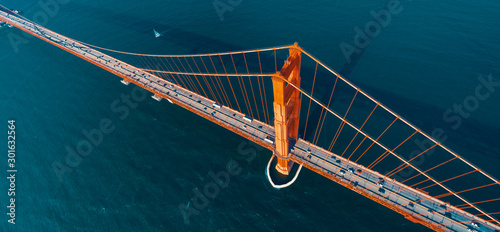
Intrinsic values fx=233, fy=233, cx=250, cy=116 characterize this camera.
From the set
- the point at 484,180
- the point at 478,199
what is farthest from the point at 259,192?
the point at 484,180

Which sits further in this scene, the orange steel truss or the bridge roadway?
the bridge roadway

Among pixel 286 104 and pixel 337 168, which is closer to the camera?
pixel 286 104

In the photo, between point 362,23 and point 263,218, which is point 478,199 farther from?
point 362,23

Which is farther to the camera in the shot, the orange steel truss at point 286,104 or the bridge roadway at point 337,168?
the bridge roadway at point 337,168

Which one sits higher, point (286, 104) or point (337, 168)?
point (286, 104)
